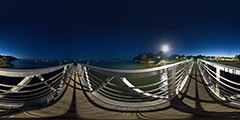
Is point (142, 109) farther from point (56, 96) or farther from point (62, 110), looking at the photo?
point (56, 96)

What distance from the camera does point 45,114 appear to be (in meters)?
1.07

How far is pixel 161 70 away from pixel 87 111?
1.00m

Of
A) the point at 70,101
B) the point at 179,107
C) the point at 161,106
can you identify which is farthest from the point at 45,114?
the point at 179,107

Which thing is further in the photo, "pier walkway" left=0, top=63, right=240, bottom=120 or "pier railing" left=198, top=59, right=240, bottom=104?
"pier railing" left=198, top=59, right=240, bottom=104

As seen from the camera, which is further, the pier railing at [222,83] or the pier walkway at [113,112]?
the pier railing at [222,83]

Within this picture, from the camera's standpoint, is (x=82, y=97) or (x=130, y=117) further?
(x=82, y=97)

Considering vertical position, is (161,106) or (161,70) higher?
(161,70)

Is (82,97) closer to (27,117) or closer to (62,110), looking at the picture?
(62,110)

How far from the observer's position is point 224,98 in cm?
151

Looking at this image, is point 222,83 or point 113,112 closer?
point 113,112

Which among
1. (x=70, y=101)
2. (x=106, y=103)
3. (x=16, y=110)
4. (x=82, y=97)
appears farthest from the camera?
(x=82, y=97)

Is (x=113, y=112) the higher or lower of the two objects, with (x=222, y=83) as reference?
lower

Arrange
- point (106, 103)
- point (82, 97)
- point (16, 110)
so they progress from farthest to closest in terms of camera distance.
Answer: point (82, 97)
point (106, 103)
point (16, 110)

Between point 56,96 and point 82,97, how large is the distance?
450 millimetres
